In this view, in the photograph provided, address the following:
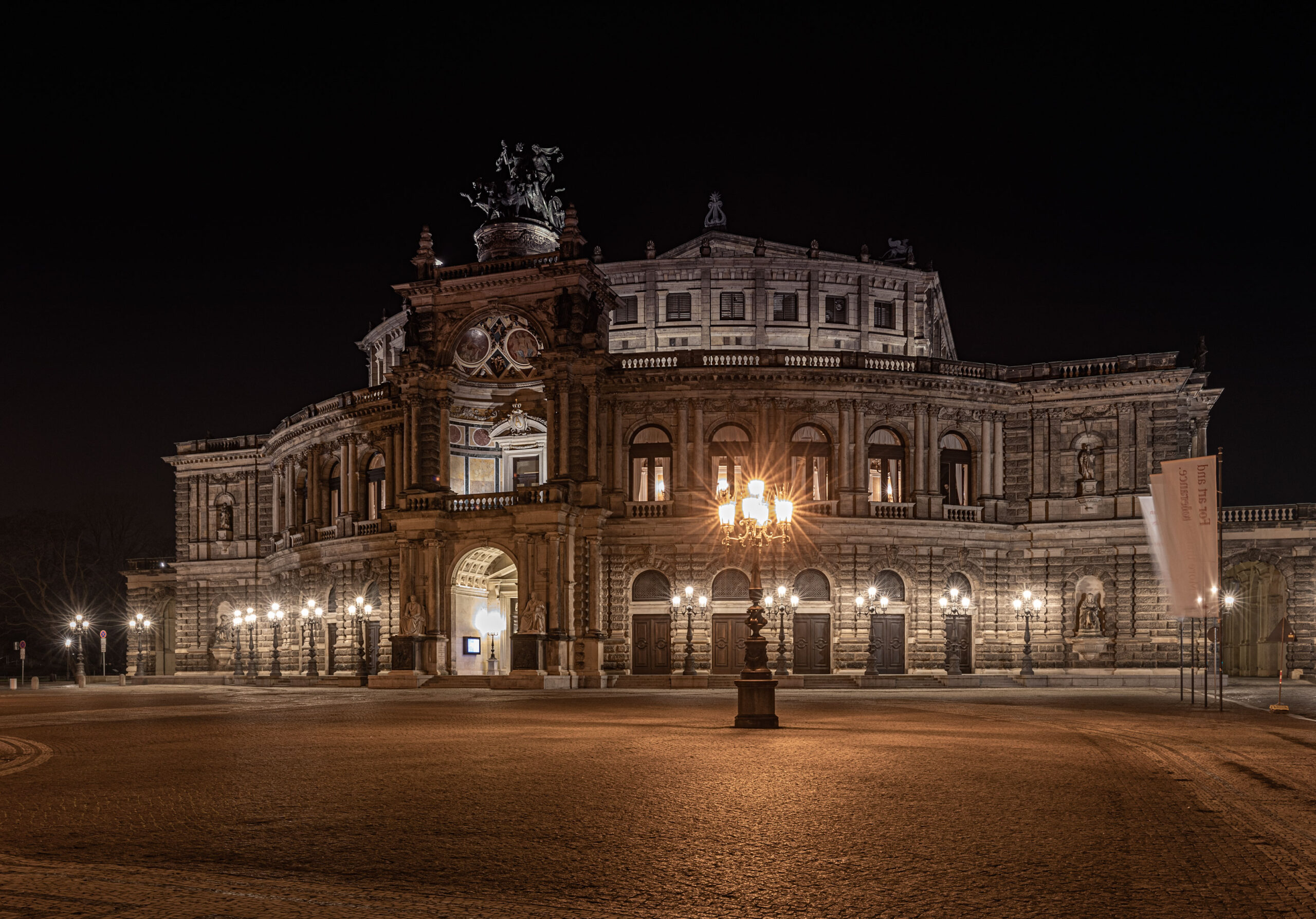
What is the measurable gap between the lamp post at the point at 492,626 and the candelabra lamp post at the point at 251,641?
502 inches

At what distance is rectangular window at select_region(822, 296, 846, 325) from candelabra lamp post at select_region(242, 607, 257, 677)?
114 feet

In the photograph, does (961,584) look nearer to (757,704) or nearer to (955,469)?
(955,469)

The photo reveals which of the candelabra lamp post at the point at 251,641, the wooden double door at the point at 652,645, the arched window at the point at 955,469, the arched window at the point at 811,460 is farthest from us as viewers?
the candelabra lamp post at the point at 251,641

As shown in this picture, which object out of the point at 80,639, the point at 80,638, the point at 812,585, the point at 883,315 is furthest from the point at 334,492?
the point at 883,315

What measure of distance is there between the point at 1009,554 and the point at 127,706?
37474 millimetres

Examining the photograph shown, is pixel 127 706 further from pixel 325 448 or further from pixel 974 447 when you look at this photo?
pixel 974 447

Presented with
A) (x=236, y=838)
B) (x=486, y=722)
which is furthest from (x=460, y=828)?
(x=486, y=722)

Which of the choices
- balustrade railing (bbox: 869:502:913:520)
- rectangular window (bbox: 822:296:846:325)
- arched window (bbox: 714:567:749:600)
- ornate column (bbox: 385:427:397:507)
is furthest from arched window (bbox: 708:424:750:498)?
ornate column (bbox: 385:427:397:507)

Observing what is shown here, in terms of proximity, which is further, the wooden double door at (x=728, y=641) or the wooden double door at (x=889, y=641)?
Result: the wooden double door at (x=889, y=641)

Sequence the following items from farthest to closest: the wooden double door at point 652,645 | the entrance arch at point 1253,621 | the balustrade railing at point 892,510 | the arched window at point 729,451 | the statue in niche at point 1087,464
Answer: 1. the entrance arch at point 1253,621
2. the statue in niche at point 1087,464
3. the arched window at point 729,451
4. the balustrade railing at point 892,510
5. the wooden double door at point 652,645

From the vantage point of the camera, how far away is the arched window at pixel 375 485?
2394 inches

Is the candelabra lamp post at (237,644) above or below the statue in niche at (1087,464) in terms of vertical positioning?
below

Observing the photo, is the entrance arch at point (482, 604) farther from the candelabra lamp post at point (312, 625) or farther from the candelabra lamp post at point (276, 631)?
the candelabra lamp post at point (276, 631)

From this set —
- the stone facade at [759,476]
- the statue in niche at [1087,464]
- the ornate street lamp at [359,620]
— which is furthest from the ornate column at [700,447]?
the statue in niche at [1087,464]
